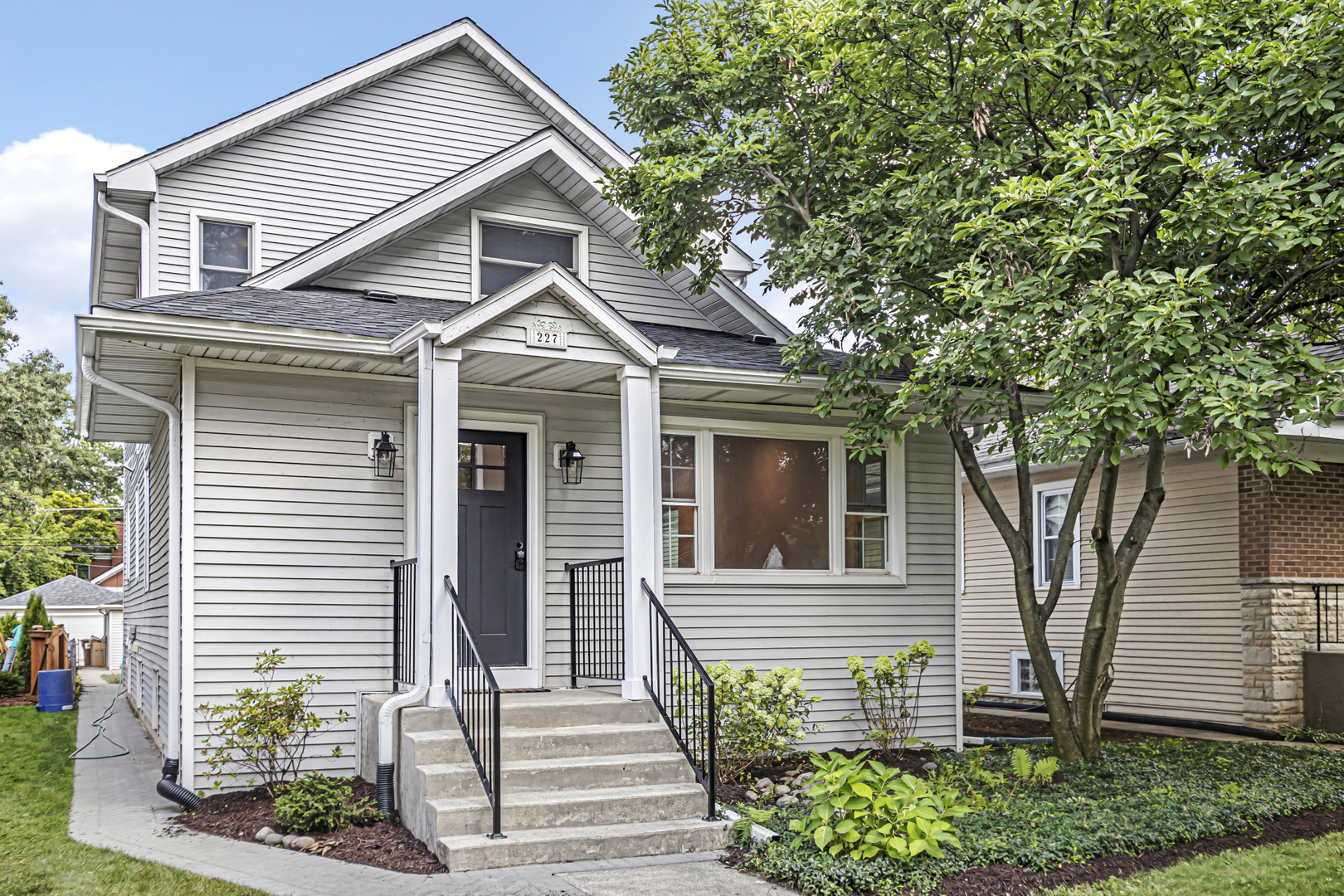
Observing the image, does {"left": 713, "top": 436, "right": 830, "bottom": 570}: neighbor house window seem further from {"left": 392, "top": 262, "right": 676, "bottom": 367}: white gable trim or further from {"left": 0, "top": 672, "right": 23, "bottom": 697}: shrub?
{"left": 0, "top": 672, "right": 23, "bottom": 697}: shrub

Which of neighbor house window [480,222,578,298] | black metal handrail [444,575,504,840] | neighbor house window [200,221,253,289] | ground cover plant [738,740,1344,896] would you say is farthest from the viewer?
neighbor house window [200,221,253,289]

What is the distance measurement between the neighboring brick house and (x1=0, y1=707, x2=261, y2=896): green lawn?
33.7ft

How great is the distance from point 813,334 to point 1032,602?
2.72 m

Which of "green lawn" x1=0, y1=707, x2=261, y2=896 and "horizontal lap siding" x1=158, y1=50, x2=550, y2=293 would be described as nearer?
"green lawn" x1=0, y1=707, x2=261, y2=896

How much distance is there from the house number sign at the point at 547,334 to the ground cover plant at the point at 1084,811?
343 cm

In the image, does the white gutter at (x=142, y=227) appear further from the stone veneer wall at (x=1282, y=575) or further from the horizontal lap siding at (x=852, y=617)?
the stone veneer wall at (x=1282, y=575)

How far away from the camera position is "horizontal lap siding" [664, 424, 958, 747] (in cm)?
877

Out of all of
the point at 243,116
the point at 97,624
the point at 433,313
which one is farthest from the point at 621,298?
the point at 97,624

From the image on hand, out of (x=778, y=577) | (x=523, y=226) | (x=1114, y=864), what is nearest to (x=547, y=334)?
(x=523, y=226)

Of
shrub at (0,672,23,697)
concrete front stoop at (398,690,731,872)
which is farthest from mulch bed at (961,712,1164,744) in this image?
shrub at (0,672,23,697)

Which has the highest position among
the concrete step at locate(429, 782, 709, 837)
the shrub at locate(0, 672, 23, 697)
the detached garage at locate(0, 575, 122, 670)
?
the concrete step at locate(429, 782, 709, 837)

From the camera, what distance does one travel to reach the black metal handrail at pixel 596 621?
26.7ft

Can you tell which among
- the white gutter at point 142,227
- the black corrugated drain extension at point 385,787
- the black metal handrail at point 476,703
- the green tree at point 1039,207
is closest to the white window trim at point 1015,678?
the green tree at point 1039,207

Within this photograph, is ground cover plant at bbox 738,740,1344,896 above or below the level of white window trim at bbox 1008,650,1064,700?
above
